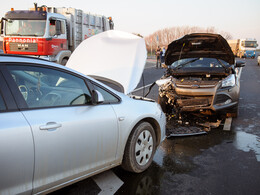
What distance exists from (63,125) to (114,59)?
104 inches

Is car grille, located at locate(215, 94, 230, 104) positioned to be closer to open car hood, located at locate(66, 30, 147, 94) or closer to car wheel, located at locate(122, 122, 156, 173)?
open car hood, located at locate(66, 30, 147, 94)

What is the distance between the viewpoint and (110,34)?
527 centimetres

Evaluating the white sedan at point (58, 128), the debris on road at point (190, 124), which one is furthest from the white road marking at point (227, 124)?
the white sedan at point (58, 128)

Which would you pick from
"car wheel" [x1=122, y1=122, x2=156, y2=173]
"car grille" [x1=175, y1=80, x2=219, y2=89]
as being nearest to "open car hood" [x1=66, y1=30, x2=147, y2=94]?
"car wheel" [x1=122, y1=122, x2=156, y2=173]

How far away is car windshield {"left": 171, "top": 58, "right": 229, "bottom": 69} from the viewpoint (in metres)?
6.46

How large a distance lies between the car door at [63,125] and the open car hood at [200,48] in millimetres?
4011

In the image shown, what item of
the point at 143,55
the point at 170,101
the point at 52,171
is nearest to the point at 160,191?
the point at 52,171

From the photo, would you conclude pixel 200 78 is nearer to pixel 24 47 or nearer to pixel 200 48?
pixel 200 48

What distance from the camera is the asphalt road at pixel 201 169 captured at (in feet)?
9.84

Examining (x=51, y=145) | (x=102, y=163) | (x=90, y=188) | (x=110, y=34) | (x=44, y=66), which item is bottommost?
(x=90, y=188)

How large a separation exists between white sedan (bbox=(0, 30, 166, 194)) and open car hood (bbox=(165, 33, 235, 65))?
136 inches

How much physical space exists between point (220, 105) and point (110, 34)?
9.11 ft

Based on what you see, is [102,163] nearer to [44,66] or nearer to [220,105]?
[44,66]

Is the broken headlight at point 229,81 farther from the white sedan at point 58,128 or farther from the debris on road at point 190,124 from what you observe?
the white sedan at point 58,128
